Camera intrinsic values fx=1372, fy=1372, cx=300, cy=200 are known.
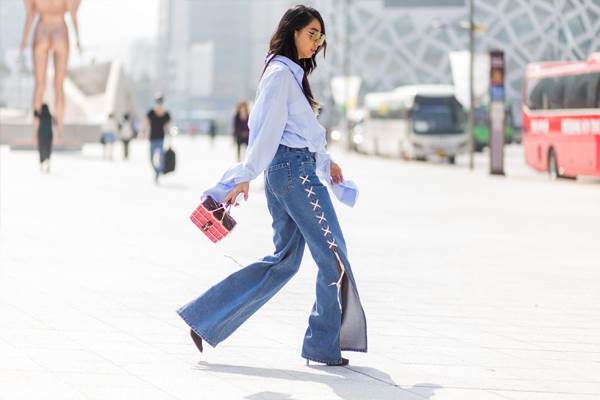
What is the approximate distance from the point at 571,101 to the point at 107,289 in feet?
69.7

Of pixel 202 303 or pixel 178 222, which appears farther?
pixel 178 222

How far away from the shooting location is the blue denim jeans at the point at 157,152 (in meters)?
24.0

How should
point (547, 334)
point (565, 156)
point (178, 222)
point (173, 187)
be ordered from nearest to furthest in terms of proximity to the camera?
1. point (547, 334)
2. point (178, 222)
3. point (173, 187)
4. point (565, 156)

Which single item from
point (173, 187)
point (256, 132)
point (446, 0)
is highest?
point (446, 0)

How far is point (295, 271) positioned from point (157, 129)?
60.1ft

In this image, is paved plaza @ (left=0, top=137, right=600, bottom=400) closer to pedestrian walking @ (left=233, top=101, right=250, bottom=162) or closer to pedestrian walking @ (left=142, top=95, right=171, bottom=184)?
pedestrian walking @ (left=142, top=95, right=171, bottom=184)

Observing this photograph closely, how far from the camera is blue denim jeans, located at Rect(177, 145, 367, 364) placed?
6.07m

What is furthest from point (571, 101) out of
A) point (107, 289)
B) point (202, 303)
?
point (202, 303)

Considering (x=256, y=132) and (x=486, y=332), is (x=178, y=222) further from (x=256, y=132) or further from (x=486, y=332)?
(x=256, y=132)

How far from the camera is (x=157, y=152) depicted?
24.4 meters

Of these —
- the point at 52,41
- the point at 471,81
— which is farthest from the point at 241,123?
the point at 52,41

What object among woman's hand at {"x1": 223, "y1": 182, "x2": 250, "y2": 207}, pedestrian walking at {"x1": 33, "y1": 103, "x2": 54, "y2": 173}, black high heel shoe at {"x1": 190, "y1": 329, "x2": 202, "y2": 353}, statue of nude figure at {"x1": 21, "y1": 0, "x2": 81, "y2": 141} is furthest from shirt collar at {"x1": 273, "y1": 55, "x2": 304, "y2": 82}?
statue of nude figure at {"x1": 21, "y1": 0, "x2": 81, "y2": 141}

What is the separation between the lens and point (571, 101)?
28906mm

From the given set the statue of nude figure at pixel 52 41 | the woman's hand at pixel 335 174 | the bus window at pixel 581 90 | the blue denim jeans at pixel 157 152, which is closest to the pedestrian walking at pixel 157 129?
the blue denim jeans at pixel 157 152
